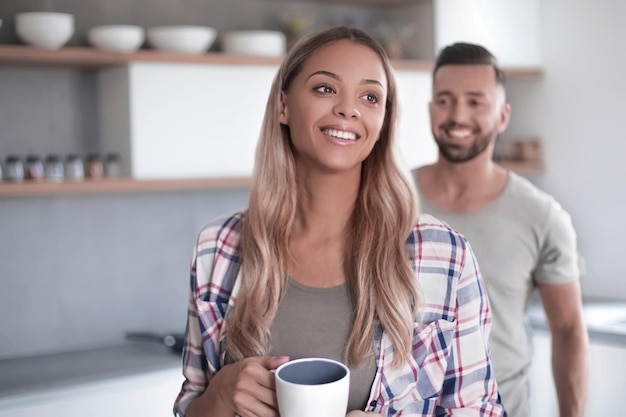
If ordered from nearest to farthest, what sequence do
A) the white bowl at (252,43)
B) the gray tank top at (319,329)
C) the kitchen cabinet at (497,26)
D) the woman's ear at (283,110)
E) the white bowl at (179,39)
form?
1. the gray tank top at (319,329)
2. the woman's ear at (283,110)
3. the white bowl at (179,39)
4. the white bowl at (252,43)
5. the kitchen cabinet at (497,26)

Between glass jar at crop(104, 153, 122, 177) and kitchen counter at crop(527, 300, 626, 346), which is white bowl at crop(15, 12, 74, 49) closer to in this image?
glass jar at crop(104, 153, 122, 177)

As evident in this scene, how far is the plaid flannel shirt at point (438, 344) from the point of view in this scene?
55.0 inches

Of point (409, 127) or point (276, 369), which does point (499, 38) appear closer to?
point (409, 127)

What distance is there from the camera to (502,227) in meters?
2.03

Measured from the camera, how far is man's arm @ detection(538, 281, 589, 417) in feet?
6.73

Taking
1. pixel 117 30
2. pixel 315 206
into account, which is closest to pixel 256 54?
pixel 117 30

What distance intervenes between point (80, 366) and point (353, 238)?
186cm

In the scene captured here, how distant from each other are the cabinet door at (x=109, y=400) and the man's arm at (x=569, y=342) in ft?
4.51

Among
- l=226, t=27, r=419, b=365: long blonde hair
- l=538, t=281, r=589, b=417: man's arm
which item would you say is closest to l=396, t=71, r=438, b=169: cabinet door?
l=538, t=281, r=589, b=417: man's arm

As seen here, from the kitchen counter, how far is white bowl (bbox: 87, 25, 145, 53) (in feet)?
5.99

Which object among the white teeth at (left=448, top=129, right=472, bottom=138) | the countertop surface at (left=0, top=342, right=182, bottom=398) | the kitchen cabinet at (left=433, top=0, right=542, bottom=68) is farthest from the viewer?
the kitchen cabinet at (left=433, top=0, right=542, bottom=68)

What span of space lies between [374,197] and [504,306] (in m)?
0.63

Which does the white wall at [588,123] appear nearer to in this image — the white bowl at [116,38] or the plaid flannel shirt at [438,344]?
the white bowl at [116,38]

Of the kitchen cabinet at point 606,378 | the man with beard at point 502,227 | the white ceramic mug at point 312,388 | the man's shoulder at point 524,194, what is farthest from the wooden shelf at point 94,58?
the white ceramic mug at point 312,388
